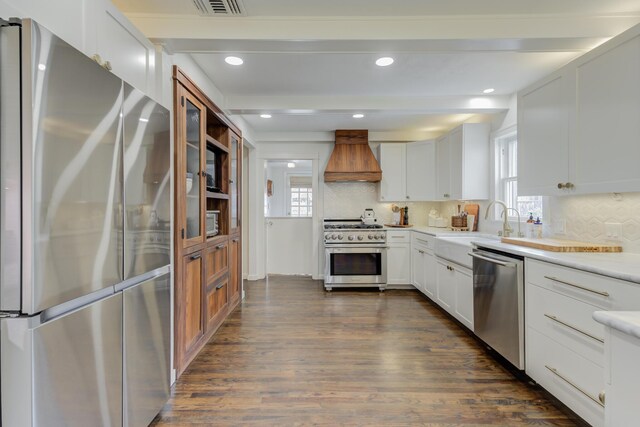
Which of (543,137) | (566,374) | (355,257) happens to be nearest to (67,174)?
(566,374)

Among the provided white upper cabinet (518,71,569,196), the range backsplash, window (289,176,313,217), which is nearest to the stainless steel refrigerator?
white upper cabinet (518,71,569,196)

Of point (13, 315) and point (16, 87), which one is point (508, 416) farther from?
point (16, 87)

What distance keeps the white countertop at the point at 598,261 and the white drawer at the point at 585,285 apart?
1.3 inches

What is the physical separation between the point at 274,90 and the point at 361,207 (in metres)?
2.58

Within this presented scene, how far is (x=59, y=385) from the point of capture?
98 centimetres

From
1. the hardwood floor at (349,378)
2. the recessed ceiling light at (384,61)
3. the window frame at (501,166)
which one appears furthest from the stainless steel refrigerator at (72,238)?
the window frame at (501,166)

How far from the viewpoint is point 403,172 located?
15.8ft

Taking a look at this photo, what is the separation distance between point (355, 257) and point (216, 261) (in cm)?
215

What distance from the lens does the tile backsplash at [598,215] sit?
2.02m

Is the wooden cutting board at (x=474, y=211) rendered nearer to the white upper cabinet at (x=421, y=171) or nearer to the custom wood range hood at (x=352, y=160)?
the white upper cabinet at (x=421, y=171)

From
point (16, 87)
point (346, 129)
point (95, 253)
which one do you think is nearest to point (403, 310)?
point (346, 129)

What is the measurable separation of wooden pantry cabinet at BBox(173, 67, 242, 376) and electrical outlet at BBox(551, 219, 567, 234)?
3.09 metres

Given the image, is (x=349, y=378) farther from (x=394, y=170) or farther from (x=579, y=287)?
(x=394, y=170)

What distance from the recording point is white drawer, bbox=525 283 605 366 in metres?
1.53
